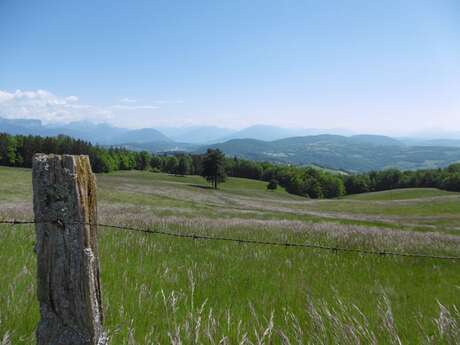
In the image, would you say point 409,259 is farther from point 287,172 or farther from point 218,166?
point 287,172

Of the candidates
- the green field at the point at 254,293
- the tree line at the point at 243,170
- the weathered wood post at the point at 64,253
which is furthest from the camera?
the tree line at the point at 243,170

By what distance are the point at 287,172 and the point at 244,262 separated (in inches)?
5826

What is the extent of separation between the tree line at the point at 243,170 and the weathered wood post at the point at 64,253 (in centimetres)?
9289

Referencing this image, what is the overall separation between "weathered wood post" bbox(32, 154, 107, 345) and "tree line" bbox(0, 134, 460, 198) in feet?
305

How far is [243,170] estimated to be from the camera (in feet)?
547

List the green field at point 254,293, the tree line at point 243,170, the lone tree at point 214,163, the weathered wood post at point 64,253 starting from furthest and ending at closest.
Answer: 1. the tree line at point 243,170
2. the lone tree at point 214,163
3. the green field at point 254,293
4. the weathered wood post at point 64,253

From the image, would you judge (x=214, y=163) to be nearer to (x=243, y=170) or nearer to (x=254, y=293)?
(x=243, y=170)

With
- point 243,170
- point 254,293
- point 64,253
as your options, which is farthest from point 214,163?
point 64,253

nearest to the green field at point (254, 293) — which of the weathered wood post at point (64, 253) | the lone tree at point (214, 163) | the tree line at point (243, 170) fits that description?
the weathered wood post at point (64, 253)

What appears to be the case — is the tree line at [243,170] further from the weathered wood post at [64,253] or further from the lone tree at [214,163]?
the weathered wood post at [64,253]

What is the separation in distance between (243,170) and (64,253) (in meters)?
164

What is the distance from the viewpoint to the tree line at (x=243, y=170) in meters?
116

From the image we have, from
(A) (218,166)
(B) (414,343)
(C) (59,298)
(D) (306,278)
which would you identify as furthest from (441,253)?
(A) (218,166)

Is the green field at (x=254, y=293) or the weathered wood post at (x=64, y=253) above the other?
the weathered wood post at (x=64, y=253)
